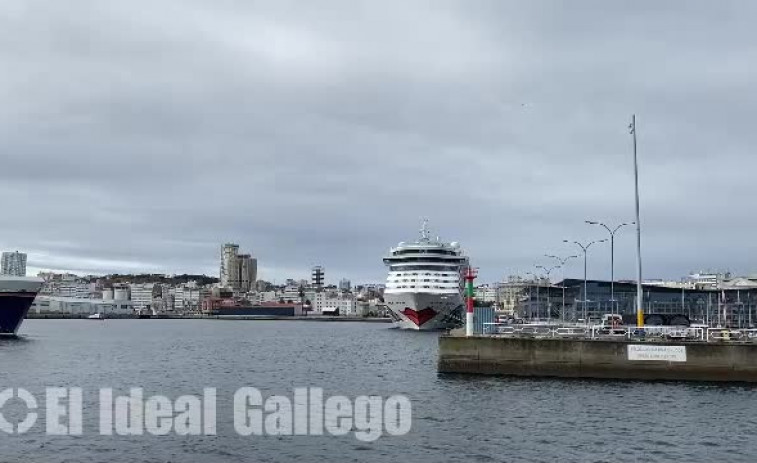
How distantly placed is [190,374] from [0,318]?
2792 inches

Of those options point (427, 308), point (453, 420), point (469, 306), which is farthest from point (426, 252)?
point (453, 420)

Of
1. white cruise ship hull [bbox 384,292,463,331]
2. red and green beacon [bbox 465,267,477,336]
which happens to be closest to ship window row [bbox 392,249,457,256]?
white cruise ship hull [bbox 384,292,463,331]

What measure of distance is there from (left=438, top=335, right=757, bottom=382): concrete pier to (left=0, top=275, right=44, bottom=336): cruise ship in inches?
3216

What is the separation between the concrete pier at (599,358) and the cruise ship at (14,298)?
81.7m

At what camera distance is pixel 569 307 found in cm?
17050

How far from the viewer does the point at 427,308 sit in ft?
444

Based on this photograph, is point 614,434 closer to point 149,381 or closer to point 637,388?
point 637,388

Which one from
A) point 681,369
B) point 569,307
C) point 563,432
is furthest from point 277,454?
point 569,307

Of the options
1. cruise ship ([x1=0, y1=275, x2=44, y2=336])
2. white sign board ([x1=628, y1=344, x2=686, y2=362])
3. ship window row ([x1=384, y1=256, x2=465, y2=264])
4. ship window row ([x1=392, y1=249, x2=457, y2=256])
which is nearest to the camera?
white sign board ([x1=628, y1=344, x2=686, y2=362])

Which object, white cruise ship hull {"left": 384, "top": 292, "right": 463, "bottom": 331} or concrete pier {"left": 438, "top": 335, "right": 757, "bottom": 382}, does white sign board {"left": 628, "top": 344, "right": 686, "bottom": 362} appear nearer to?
concrete pier {"left": 438, "top": 335, "right": 757, "bottom": 382}

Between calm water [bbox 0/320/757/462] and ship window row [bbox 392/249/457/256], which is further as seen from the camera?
ship window row [bbox 392/249/457/256]

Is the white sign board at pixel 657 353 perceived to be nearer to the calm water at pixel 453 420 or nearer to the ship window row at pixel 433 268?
the calm water at pixel 453 420

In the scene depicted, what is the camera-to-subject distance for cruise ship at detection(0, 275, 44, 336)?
11175cm

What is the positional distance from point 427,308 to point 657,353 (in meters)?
86.4
